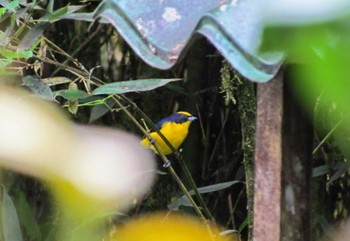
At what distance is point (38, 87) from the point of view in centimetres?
135

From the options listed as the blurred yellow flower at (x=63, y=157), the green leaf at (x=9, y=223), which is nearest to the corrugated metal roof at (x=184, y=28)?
the blurred yellow flower at (x=63, y=157)

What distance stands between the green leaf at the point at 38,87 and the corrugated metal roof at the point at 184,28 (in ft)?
1.92

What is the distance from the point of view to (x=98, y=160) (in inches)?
19.9

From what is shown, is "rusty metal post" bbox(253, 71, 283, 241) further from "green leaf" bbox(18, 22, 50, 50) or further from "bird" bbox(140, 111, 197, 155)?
"bird" bbox(140, 111, 197, 155)

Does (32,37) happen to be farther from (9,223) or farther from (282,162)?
(282,162)

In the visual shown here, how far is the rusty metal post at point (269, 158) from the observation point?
2.43 feet

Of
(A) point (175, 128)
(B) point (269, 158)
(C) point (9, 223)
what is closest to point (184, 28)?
(B) point (269, 158)

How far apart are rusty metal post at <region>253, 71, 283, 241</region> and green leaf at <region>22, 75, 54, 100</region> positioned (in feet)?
2.01

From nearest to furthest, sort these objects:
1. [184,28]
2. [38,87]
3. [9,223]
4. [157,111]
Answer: [184,28]
[38,87]
[9,223]
[157,111]

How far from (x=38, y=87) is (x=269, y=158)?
0.72 m

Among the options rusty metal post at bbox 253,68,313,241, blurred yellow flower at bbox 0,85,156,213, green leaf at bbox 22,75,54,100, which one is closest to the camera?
blurred yellow flower at bbox 0,85,156,213

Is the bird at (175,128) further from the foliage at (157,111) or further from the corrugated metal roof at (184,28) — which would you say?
the corrugated metal roof at (184,28)

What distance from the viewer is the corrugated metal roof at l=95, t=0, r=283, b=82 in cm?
55

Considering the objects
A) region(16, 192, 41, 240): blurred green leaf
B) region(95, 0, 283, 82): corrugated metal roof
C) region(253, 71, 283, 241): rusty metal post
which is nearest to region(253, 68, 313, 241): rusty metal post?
region(253, 71, 283, 241): rusty metal post
